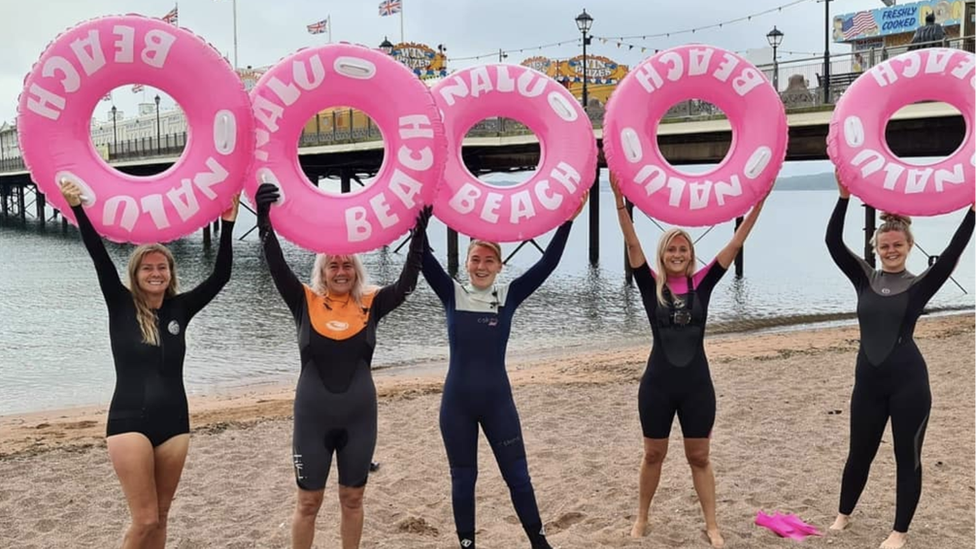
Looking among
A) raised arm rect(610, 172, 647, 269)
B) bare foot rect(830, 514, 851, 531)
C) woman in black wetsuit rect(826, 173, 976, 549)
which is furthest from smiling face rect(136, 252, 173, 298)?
bare foot rect(830, 514, 851, 531)

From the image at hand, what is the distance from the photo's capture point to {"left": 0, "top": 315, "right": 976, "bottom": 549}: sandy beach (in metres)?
4.46

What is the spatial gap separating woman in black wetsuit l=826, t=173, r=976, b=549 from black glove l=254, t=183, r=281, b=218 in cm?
272

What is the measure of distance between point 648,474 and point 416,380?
6453 mm

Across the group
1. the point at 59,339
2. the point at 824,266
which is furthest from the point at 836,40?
the point at 59,339

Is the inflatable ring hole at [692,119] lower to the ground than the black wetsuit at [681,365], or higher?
higher

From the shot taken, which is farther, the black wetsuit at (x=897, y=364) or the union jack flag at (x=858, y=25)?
the union jack flag at (x=858, y=25)

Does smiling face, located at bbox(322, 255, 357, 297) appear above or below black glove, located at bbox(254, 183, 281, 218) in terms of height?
below

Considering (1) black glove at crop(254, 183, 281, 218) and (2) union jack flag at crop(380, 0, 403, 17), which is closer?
(1) black glove at crop(254, 183, 281, 218)

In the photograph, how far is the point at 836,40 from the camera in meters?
42.7

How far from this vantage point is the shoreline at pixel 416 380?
7.43 metres

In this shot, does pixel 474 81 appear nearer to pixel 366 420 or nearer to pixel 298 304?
pixel 298 304

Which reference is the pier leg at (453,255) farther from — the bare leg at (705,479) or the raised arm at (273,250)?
the raised arm at (273,250)

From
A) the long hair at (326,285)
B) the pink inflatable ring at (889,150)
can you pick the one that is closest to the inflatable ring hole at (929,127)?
the pink inflatable ring at (889,150)

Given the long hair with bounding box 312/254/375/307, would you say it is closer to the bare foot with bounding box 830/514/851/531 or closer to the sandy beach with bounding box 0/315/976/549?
the sandy beach with bounding box 0/315/976/549
